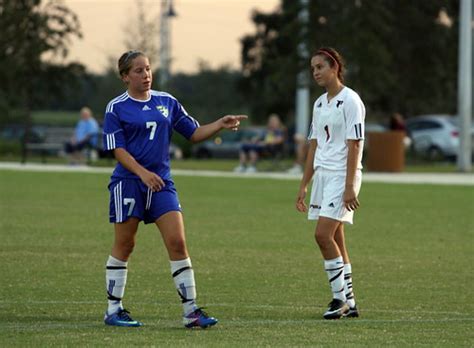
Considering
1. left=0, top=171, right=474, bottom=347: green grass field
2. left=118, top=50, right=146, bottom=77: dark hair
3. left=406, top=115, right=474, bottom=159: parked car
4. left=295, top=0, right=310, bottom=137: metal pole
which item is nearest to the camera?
left=0, top=171, right=474, bottom=347: green grass field

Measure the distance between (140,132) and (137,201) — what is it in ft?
1.59

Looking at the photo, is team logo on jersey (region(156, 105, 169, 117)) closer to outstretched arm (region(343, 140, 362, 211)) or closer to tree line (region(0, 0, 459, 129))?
outstretched arm (region(343, 140, 362, 211))

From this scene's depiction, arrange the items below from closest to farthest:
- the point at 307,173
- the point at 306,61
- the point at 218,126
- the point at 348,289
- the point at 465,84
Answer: the point at 218,126 → the point at 348,289 → the point at 307,173 → the point at 465,84 → the point at 306,61

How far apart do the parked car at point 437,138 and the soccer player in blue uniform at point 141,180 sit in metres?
40.7

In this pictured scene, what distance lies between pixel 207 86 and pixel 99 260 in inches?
3874

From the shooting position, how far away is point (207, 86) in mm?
112875

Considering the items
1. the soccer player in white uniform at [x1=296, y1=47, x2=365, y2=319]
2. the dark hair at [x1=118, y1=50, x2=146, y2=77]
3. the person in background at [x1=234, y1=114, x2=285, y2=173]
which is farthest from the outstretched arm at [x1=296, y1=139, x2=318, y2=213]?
the person in background at [x1=234, y1=114, x2=285, y2=173]

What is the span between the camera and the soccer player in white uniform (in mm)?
10461

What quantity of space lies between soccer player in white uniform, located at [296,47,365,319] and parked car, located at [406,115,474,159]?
39766 mm

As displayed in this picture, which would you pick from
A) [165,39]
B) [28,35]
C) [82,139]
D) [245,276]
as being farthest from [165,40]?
[245,276]

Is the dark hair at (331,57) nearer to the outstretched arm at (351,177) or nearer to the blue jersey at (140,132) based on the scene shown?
the outstretched arm at (351,177)

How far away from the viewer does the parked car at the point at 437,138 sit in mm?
51250

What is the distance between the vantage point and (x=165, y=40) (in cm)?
6025

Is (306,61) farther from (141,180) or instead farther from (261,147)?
(141,180)
